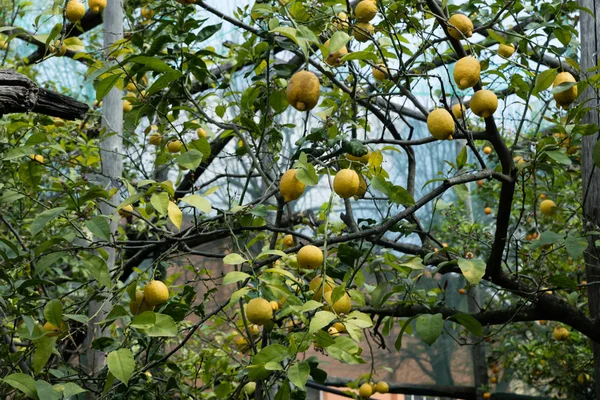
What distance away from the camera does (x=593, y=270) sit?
2.05 meters

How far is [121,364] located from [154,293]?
190 millimetres

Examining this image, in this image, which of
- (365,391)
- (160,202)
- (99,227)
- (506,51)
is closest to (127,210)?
(99,227)

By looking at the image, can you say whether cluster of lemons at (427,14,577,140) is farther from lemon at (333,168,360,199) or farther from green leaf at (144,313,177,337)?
green leaf at (144,313,177,337)

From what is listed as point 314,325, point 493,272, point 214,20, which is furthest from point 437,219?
point 314,325

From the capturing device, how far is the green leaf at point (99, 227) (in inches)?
50.2

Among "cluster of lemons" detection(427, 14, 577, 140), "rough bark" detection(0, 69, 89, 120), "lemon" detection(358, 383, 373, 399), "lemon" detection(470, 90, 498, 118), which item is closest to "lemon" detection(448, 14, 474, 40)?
"cluster of lemons" detection(427, 14, 577, 140)

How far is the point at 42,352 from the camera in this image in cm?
130

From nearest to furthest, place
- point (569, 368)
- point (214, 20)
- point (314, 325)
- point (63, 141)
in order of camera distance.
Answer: point (314, 325), point (63, 141), point (569, 368), point (214, 20)

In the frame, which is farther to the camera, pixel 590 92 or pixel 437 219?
pixel 437 219

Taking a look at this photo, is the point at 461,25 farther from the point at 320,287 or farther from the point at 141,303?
the point at 141,303

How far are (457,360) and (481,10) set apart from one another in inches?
128

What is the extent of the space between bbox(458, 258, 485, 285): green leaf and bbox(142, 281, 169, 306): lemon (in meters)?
0.56

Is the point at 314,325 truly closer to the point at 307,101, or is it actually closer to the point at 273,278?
the point at 273,278

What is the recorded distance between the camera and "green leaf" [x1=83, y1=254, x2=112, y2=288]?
4.26ft
